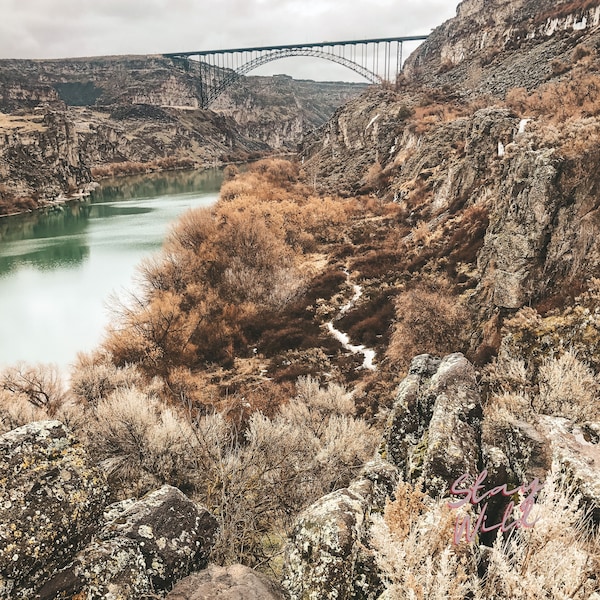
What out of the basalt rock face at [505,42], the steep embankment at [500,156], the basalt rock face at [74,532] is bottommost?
the basalt rock face at [74,532]

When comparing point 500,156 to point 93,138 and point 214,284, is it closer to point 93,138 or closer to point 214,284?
point 214,284

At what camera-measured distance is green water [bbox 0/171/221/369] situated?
25.5 m

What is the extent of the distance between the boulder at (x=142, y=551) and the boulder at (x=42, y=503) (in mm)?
172

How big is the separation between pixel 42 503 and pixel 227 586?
6.18ft

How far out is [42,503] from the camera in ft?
13.1

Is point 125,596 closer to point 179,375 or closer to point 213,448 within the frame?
point 213,448

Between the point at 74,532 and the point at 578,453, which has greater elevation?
the point at 578,453

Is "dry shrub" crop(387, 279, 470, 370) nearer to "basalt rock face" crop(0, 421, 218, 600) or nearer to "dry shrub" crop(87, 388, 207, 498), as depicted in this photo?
"dry shrub" crop(87, 388, 207, 498)

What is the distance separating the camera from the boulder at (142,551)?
3.86m

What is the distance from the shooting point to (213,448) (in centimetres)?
919

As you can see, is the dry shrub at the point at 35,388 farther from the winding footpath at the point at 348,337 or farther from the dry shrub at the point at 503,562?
the dry shrub at the point at 503,562

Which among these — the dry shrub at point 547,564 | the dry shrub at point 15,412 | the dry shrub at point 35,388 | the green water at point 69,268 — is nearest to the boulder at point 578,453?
the dry shrub at point 547,564

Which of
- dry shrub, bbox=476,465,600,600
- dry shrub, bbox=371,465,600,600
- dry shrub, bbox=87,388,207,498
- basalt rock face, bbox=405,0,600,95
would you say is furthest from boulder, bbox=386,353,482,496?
basalt rock face, bbox=405,0,600,95

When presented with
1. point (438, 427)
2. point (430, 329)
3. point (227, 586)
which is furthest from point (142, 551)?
point (430, 329)
